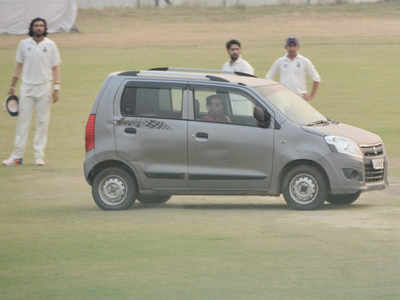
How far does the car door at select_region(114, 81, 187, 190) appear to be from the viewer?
12.5 meters

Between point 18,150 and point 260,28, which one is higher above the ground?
point 260,28

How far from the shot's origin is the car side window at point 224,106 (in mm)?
12477

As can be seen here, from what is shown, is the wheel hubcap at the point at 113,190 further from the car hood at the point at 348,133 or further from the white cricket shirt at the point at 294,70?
the white cricket shirt at the point at 294,70

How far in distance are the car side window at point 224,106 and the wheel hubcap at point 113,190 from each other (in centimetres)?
121

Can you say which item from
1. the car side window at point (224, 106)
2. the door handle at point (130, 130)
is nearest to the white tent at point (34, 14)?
the door handle at point (130, 130)

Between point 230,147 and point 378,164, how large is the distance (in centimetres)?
175

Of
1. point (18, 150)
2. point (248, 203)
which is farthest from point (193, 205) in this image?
point (18, 150)

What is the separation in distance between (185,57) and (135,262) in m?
27.8

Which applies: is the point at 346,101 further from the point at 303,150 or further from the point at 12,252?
the point at 12,252

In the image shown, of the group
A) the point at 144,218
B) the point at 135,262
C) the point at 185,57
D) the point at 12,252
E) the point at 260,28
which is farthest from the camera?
the point at 260,28

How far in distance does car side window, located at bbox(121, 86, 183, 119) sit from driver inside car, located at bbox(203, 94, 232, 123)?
1.15 feet

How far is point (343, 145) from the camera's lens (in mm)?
12156

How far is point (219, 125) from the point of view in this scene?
12.4 m

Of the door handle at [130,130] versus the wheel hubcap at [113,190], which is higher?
the door handle at [130,130]
